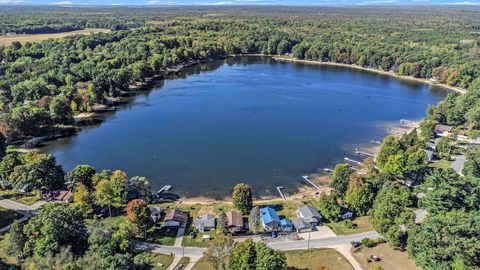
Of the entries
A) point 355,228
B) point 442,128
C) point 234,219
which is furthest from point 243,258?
point 442,128

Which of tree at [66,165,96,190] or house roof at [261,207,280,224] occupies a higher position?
tree at [66,165,96,190]

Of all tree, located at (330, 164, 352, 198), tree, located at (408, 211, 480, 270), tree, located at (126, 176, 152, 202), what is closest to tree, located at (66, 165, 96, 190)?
tree, located at (126, 176, 152, 202)

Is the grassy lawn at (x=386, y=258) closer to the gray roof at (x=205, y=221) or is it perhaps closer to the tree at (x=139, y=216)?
the gray roof at (x=205, y=221)

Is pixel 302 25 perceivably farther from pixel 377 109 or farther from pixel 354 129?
pixel 354 129

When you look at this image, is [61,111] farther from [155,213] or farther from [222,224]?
[222,224]

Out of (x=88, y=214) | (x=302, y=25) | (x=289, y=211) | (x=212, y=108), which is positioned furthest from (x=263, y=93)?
(x=302, y=25)

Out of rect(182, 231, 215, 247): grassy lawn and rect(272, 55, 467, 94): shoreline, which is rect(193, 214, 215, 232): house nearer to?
rect(182, 231, 215, 247): grassy lawn
